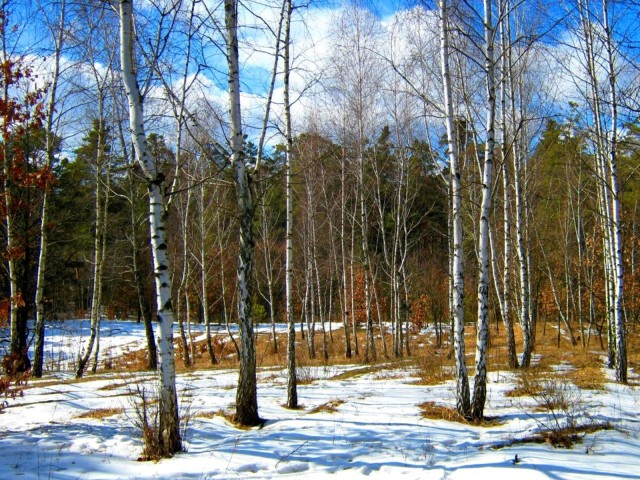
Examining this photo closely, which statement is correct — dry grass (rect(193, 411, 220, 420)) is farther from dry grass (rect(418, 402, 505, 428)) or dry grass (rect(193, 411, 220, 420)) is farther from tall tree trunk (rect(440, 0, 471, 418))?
tall tree trunk (rect(440, 0, 471, 418))

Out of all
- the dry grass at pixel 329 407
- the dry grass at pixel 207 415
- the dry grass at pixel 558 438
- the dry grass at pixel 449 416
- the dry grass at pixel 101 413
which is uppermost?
the dry grass at pixel 558 438

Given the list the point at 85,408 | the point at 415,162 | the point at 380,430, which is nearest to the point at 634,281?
the point at 415,162

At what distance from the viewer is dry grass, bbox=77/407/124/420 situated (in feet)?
22.0

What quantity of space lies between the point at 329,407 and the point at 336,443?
70.9 inches

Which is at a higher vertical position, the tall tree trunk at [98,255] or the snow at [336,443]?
the tall tree trunk at [98,255]

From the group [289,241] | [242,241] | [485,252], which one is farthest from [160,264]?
[485,252]

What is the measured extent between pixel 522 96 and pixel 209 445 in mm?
11365

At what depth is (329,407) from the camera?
22.5 feet

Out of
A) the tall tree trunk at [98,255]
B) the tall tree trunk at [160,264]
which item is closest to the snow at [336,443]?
the tall tree trunk at [160,264]

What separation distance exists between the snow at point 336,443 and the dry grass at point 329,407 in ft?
0.24

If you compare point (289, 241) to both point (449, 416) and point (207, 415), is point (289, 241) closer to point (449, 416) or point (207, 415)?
point (207, 415)

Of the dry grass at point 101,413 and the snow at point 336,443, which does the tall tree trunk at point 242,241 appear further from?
the dry grass at point 101,413

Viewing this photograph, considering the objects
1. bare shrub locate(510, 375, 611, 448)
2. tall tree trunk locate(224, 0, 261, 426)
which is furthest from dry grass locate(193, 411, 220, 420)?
bare shrub locate(510, 375, 611, 448)

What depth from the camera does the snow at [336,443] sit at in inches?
165
